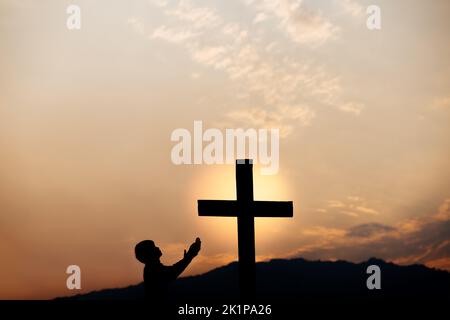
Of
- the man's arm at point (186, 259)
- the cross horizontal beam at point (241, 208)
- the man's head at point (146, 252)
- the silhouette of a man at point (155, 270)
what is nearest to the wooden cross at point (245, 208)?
the cross horizontal beam at point (241, 208)

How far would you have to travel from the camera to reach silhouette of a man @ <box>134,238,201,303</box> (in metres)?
6.98

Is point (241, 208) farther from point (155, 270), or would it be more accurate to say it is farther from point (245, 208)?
point (155, 270)

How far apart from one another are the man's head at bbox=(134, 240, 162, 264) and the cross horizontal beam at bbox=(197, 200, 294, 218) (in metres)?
1.82

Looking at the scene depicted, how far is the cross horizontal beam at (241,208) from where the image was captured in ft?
28.8

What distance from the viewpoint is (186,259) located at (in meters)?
7.21

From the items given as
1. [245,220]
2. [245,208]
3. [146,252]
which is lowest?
[146,252]

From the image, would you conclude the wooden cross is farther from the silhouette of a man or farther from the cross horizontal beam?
the silhouette of a man

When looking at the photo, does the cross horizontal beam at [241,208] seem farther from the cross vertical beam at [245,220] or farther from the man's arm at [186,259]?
the man's arm at [186,259]

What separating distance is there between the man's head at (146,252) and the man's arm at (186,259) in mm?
261

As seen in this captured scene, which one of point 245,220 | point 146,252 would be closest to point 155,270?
point 146,252

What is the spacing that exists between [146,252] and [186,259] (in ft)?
1.69
